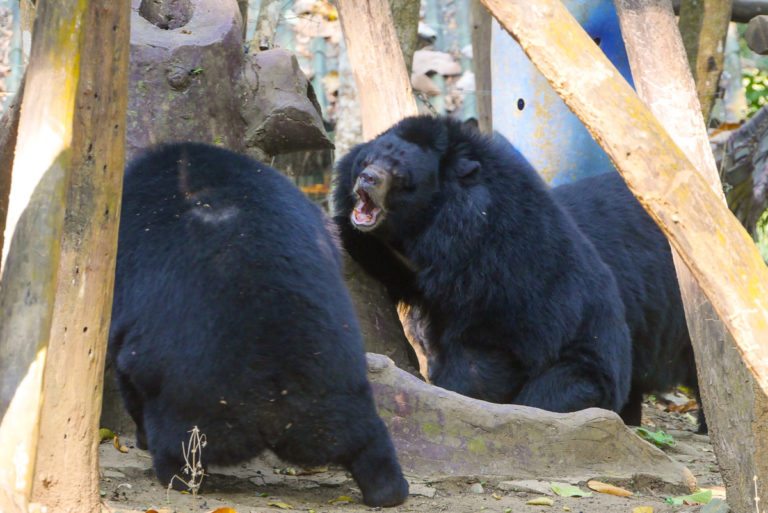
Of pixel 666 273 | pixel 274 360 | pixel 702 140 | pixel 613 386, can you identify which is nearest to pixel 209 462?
pixel 274 360

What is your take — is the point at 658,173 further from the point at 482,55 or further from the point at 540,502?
the point at 482,55

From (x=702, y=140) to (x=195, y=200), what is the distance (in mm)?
1766

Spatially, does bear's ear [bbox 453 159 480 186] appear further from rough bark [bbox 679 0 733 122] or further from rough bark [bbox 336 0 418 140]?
rough bark [bbox 679 0 733 122]

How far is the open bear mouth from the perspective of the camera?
4613 millimetres

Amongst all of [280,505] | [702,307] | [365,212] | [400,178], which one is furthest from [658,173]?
[365,212]

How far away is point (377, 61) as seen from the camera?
5.33 m

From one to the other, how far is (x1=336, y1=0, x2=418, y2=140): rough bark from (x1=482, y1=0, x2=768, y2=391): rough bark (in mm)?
2806

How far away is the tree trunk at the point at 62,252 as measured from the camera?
7.12 feet

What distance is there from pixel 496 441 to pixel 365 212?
1359 millimetres

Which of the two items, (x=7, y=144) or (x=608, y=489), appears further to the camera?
(x=7, y=144)

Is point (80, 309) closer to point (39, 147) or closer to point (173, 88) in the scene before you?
point (39, 147)

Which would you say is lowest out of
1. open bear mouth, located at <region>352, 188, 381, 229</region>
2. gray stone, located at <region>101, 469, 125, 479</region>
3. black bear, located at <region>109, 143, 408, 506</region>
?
gray stone, located at <region>101, 469, 125, 479</region>

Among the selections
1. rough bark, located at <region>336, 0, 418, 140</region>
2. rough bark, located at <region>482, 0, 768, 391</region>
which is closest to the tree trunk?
rough bark, located at <region>482, 0, 768, 391</region>

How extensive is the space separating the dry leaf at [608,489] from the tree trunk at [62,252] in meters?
2.07
